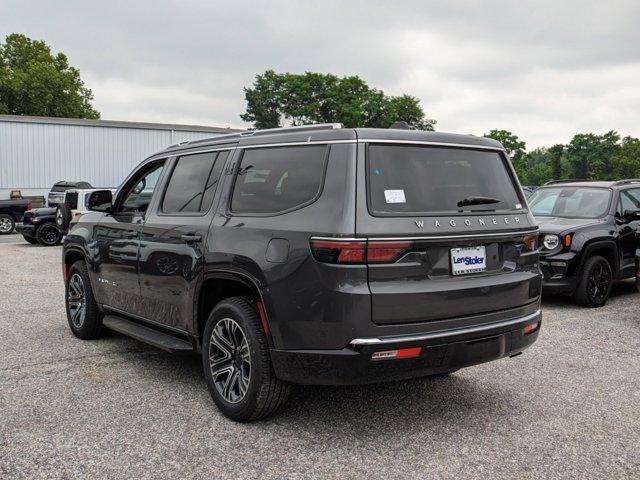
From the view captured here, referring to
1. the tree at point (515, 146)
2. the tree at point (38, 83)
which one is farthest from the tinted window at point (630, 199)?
the tree at point (515, 146)

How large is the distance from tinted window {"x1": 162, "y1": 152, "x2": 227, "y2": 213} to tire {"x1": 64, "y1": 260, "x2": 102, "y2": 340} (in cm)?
162

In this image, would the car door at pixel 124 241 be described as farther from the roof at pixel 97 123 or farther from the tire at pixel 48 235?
the roof at pixel 97 123

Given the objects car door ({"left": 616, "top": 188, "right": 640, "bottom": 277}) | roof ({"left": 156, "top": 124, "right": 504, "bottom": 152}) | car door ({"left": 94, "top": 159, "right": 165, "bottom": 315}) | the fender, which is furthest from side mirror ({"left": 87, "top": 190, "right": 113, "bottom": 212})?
car door ({"left": 616, "top": 188, "right": 640, "bottom": 277})

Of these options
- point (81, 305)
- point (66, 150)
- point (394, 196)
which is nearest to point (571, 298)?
point (394, 196)

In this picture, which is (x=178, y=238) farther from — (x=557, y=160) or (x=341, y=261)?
(x=557, y=160)

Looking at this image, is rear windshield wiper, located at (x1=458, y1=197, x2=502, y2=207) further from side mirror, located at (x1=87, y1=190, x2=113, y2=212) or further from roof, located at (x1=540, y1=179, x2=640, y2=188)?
roof, located at (x1=540, y1=179, x2=640, y2=188)

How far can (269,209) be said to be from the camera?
151 inches

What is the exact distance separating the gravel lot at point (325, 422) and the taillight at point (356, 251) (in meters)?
1.10

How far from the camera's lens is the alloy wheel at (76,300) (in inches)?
238

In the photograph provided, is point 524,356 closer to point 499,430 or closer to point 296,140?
point 499,430

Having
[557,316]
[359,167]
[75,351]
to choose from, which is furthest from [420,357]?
[557,316]

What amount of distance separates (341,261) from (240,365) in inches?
43.0

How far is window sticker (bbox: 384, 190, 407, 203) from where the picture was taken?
11.5 ft

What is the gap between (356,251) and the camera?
3316 mm
